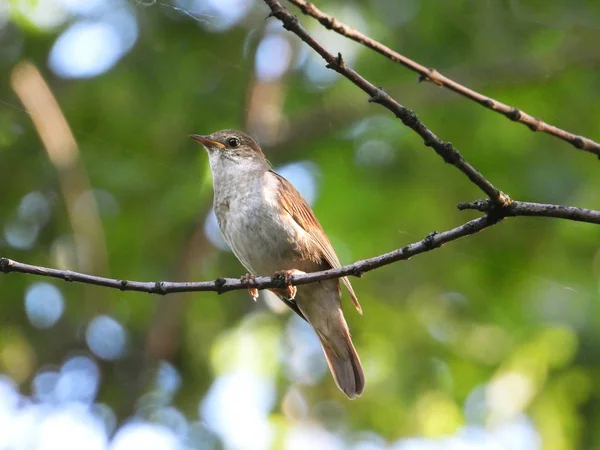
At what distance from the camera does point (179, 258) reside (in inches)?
297

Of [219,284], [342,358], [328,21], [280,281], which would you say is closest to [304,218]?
[342,358]

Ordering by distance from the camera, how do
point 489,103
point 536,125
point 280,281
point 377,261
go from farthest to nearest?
point 280,281
point 377,261
point 536,125
point 489,103

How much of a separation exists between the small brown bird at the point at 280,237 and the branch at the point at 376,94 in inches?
79.2

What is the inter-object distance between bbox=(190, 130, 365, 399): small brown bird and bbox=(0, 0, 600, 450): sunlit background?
4.31 feet

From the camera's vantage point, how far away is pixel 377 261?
3252 millimetres

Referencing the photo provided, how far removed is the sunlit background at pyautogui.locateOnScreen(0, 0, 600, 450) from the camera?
711 centimetres

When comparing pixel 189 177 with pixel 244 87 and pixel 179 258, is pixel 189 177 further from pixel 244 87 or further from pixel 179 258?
pixel 244 87

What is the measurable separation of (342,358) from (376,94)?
10.5 ft

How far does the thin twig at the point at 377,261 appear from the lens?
9.52 feet

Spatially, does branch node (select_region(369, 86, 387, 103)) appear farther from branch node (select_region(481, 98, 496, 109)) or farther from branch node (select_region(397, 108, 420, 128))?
branch node (select_region(481, 98, 496, 109))

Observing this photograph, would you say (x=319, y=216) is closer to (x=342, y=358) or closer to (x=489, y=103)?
(x=342, y=358)

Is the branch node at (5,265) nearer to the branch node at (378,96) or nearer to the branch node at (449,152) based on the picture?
the branch node at (378,96)

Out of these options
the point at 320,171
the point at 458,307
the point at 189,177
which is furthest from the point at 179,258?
the point at 458,307

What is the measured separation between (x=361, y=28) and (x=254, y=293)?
363 cm
